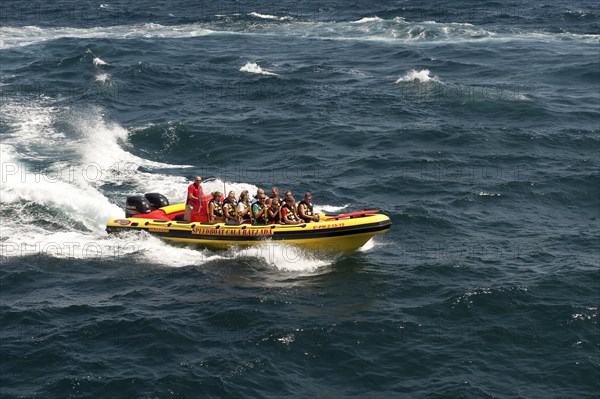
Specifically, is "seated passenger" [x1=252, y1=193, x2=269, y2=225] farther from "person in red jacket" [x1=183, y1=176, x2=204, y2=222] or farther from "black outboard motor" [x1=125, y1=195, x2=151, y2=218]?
"black outboard motor" [x1=125, y1=195, x2=151, y2=218]

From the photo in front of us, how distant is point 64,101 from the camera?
4116 cm

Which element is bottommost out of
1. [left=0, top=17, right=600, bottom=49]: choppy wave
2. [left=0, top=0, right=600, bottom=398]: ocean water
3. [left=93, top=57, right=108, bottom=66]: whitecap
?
[left=0, top=0, right=600, bottom=398]: ocean water

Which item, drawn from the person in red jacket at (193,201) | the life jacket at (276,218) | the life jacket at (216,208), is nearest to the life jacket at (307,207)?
the life jacket at (276,218)

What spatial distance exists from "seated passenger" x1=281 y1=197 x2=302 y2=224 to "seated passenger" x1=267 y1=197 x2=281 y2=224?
13 cm

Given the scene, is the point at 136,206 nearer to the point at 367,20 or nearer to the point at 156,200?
the point at 156,200

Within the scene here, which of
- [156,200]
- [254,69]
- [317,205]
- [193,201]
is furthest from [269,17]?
[193,201]

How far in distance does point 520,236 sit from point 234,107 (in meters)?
16.9

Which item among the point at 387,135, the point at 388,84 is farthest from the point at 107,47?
the point at 387,135

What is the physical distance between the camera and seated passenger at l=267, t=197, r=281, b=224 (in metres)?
25.9

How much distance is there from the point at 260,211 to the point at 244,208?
0.63 meters

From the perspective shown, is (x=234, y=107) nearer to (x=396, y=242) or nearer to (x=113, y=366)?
(x=396, y=242)

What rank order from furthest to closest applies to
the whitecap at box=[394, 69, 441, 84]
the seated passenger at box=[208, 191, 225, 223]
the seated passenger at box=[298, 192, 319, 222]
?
the whitecap at box=[394, 69, 441, 84] → the seated passenger at box=[208, 191, 225, 223] → the seated passenger at box=[298, 192, 319, 222]

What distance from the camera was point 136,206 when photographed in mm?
27453

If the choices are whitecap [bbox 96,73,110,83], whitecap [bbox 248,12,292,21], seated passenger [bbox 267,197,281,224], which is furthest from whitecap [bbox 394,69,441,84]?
seated passenger [bbox 267,197,281,224]
